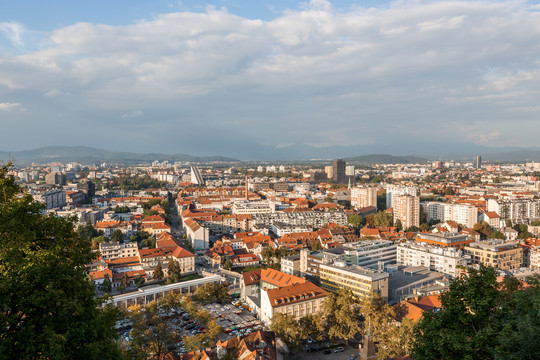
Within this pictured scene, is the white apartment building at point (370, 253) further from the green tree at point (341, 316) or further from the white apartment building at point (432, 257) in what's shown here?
the green tree at point (341, 316)

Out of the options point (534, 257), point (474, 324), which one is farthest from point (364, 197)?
point (474, 324)

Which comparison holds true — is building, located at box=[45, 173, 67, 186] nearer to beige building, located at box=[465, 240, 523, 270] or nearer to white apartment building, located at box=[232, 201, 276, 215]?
white apartment building, located at box=[232, 201, 276, 215]

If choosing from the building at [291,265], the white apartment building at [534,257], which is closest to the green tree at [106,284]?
the building at [291,265]

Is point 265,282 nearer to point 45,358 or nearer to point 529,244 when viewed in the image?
point 45,358

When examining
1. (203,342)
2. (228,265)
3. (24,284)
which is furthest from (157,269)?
(24,284)

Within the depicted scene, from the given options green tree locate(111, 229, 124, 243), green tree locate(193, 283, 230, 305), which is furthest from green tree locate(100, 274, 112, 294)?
green tree locate(111, 229, 124, 243)
